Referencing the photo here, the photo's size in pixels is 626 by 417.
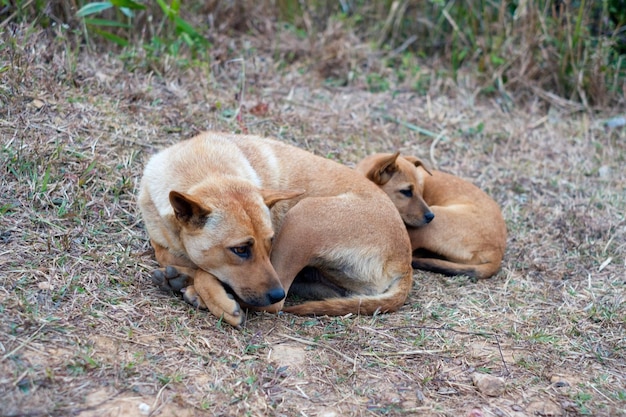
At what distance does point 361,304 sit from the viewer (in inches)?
179

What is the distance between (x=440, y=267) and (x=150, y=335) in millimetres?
2662

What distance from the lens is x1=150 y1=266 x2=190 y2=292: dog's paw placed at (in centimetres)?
434

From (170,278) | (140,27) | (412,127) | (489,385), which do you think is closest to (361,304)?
(489,385)

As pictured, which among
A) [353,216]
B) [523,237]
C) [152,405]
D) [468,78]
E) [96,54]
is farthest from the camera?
[468,78]

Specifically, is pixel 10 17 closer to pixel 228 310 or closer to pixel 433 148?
pixel 228 310

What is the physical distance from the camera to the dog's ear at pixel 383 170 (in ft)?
19.5

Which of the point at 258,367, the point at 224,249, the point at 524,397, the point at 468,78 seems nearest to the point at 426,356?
the point at 524,397

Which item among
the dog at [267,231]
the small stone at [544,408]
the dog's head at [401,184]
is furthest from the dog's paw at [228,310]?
the dog's head at [401,184]

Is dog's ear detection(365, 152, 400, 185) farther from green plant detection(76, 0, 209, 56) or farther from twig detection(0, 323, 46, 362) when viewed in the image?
twig detection(0, 323, 46, 362)

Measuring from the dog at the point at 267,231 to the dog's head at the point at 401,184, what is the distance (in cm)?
83

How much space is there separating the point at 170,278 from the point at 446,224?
103 inches

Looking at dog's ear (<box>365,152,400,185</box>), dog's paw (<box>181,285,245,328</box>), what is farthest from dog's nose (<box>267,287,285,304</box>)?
dog's ear (<box>365,152,400,185</box>)

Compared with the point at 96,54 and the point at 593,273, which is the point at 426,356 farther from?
the point at 96,54

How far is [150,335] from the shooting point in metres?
3.84
